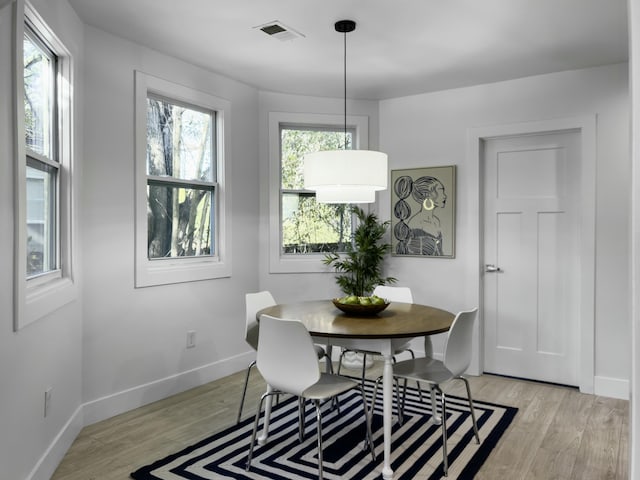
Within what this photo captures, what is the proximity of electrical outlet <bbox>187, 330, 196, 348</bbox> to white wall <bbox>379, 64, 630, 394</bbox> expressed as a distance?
1895 mm

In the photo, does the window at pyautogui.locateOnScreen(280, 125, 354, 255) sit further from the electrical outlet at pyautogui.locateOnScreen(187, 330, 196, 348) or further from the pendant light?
the pendant light

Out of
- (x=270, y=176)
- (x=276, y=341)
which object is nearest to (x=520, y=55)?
(x=270, y=176)

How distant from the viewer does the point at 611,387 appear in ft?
11.9

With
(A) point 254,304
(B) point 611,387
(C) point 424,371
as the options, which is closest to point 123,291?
(A) point 254,304

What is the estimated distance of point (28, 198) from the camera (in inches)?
92.0

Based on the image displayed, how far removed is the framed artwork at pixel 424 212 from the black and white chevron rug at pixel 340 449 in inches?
59.3

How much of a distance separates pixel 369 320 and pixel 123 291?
5.59 ft

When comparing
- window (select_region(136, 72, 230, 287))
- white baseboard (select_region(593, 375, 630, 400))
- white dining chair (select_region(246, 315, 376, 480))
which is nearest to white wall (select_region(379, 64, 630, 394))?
white baseboard (select_region(593, 375, 630, 400))

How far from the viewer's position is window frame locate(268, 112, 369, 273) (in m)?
4.42

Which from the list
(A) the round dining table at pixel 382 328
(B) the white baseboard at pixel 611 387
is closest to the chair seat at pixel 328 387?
(A) the round dining table at pixel 382 328

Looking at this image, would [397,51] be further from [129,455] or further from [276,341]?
[129,455]

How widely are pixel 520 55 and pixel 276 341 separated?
2.68 m

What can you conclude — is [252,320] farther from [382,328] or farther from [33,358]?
[33,358]

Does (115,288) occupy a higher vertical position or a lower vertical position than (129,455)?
higher
